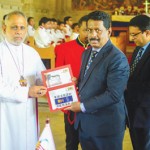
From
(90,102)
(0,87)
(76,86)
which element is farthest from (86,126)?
(0,87)

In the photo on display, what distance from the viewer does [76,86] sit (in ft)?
9.75

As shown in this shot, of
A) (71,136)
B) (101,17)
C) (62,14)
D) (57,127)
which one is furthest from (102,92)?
(62,14)

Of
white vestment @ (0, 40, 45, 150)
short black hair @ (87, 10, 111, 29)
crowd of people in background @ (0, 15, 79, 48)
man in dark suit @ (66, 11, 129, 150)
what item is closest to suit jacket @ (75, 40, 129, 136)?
man in dark suit @ (66, 11, 129, 150)

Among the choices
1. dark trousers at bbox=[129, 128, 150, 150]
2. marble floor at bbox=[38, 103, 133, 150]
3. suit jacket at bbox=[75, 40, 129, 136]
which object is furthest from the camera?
marble floor at bbox=[38, 103, 133, 150]

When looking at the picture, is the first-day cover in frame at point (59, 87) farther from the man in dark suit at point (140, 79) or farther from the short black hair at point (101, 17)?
the man in dark suit at point (140, 79)

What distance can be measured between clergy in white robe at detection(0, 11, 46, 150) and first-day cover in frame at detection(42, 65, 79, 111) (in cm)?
14

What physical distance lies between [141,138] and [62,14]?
1547cm

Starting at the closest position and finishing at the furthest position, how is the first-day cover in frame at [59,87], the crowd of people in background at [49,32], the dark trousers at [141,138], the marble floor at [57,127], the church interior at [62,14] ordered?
the first-day cover in frame at [59,87], the dark trousers at [141,138], the marble floor at [57,127], the church interior at [62,14], the crowd of people in background at [49,32]

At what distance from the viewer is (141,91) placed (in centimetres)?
327

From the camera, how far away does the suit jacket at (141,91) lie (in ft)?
10.6

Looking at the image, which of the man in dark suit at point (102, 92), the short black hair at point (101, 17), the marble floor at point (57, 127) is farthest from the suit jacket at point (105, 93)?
the marble floor at point (57, 127)

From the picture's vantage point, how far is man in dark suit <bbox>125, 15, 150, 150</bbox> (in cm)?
322

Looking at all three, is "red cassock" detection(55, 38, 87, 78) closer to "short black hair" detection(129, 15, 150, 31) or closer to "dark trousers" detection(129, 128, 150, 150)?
"short black hair" detection(129, 15, 150, 31)

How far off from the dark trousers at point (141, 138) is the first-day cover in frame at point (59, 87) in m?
1.01
